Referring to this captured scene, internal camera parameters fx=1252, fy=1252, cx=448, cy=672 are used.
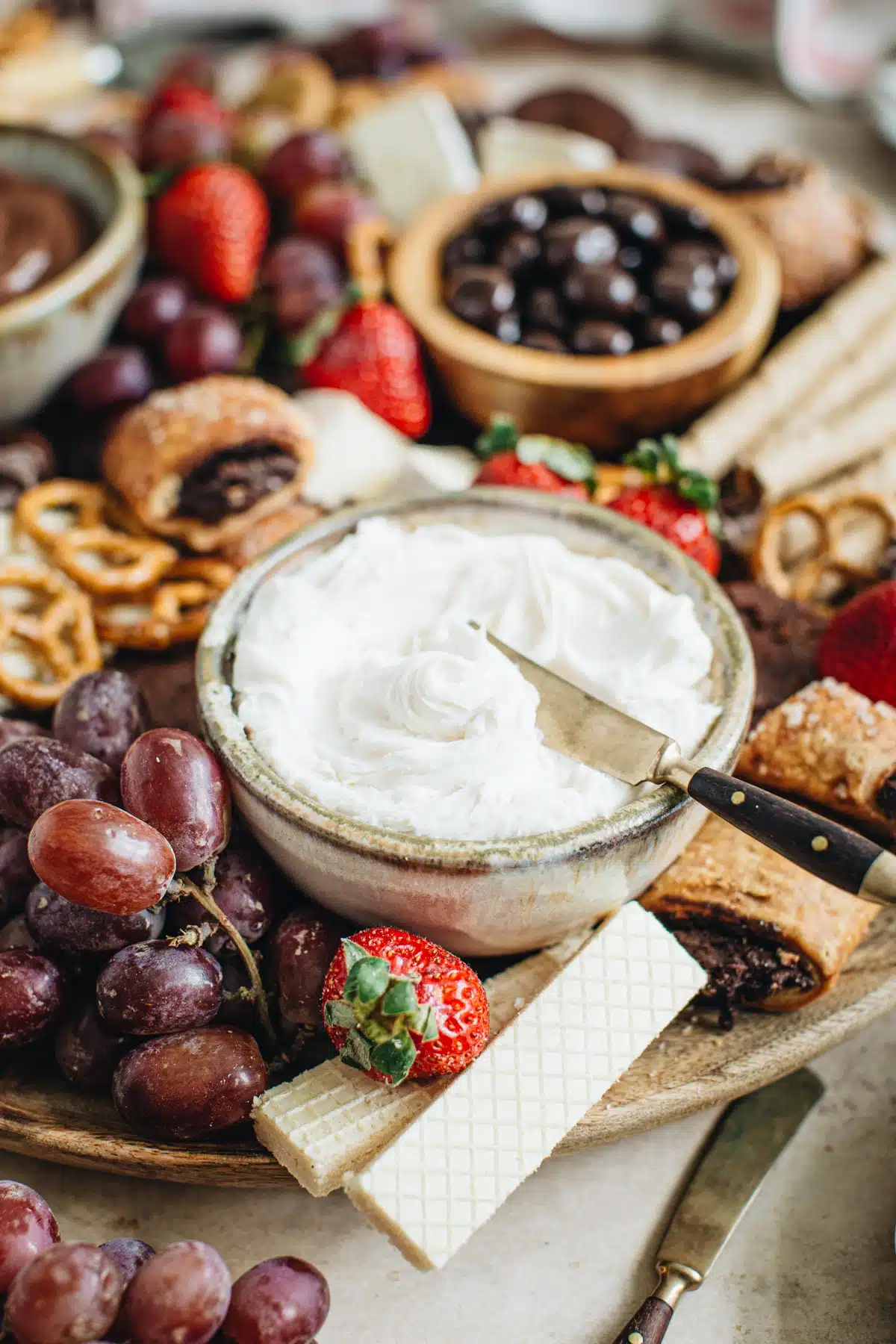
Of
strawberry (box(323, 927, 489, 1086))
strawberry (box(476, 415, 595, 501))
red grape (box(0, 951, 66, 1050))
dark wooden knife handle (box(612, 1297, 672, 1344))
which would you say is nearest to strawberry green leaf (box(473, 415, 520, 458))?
strawberry (box(476, 415, 595, 501))

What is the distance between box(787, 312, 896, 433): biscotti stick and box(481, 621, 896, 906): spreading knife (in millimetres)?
857

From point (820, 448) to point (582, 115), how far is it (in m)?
1.04

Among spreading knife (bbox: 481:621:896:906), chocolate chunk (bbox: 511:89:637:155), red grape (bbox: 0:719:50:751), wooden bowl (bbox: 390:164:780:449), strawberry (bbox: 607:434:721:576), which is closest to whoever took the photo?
spreading knife (bbox: 481:621:896:906)

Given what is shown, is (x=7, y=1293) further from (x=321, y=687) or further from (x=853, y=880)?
(x=853, y=880)

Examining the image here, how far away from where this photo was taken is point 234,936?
3.68ft

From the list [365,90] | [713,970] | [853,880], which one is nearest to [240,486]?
[713,970]

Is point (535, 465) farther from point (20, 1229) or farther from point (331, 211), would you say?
point (20, 1229)

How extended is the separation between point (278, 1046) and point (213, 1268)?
0.26 metres

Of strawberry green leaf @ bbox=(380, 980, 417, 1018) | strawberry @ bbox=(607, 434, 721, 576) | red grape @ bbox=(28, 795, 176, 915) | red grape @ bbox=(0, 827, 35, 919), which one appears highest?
strawberry @ bbox=(607, 434, 721, 576)

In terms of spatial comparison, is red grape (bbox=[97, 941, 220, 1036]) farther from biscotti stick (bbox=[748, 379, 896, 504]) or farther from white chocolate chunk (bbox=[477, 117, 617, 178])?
white chocolate chunk (bbox=[477, 117, 617, 178])

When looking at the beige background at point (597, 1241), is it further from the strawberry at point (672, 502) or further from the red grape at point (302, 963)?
the strawberry at point (672, 502)

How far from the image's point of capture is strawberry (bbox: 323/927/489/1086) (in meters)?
1.01

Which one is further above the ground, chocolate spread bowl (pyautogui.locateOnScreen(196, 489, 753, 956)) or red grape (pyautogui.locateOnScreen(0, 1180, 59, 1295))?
chocolate spread bowl (pyautogui.locateOnScreen(196, 489, 753, 956))

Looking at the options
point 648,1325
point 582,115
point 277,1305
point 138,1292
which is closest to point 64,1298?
point 138,1292
